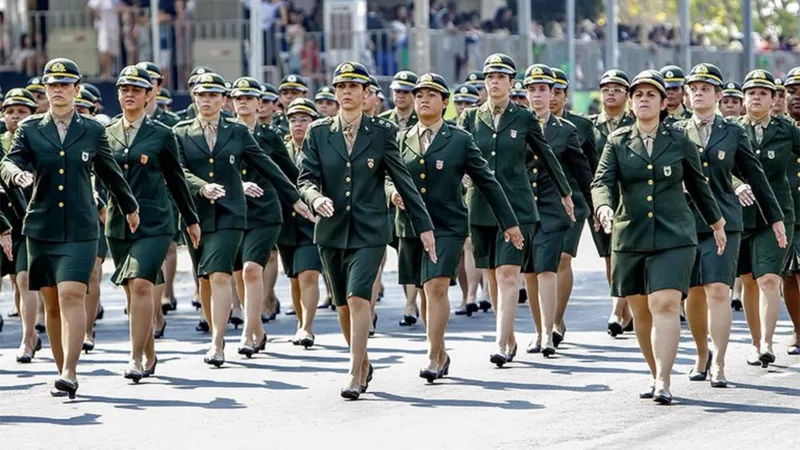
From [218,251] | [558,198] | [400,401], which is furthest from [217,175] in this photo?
[400,401]

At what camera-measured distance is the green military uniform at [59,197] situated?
1313 centimetres

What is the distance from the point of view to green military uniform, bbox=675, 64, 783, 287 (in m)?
13.8

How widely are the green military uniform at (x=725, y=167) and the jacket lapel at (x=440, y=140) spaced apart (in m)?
1.56

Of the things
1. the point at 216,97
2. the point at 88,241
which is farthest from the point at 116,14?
the point at 88,241

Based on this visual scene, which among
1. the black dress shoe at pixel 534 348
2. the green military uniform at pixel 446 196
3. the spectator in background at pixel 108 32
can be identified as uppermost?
the spectator in background at pixel 108 32

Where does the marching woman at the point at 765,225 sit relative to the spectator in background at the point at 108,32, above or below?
below

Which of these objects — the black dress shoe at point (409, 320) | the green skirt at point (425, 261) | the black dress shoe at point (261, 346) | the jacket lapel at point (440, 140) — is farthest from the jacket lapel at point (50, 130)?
the black dress shoe at point (409, 320)

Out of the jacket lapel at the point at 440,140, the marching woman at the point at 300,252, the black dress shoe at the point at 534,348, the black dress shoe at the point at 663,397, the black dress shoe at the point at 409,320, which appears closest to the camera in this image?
the black dress shoe at the point at 663,397

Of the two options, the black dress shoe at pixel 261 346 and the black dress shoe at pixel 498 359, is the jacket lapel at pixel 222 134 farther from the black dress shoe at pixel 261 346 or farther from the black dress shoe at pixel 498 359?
the black dress shoe at pixel 498 359

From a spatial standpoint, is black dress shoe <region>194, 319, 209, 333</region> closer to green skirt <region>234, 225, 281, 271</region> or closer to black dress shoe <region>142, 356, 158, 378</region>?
green skirt <region>234, 225, 281, 271</region>

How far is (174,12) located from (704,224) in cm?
1943

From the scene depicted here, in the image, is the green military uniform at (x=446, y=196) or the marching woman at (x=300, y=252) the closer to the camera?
the green military uniform at (x=446, y=196)

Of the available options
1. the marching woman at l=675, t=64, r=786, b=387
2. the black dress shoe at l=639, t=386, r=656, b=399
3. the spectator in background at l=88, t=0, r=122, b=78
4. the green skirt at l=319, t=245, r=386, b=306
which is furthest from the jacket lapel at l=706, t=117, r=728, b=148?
the spectator in background at l=88, t=0, r=122, b=78

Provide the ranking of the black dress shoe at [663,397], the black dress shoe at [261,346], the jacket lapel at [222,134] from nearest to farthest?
the black dress shoe at [663,397]
the jacket lapel at [222,134]
the black dress shoe at [261,346]
